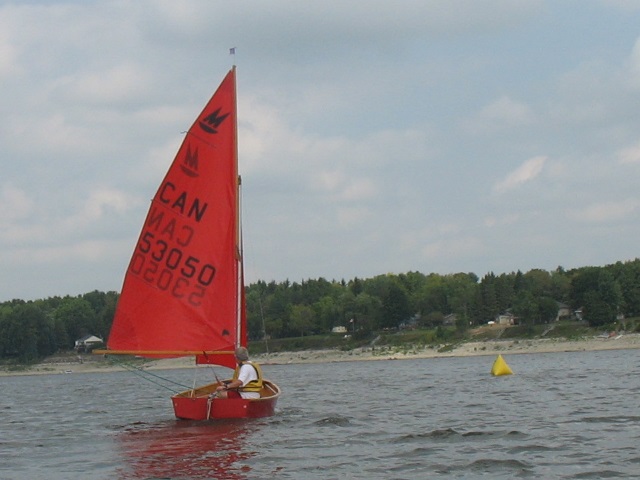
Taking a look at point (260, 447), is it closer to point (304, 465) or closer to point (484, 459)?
point (304, 465)

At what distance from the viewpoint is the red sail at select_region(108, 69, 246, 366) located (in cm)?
2811

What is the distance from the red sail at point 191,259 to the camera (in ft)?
92.2

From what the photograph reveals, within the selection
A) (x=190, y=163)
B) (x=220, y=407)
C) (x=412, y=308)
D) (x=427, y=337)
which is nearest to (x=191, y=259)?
(x=190, y=163)

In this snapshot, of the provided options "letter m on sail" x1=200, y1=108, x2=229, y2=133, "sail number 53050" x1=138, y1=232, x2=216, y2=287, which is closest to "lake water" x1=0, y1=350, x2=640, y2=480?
"sail number 53050" x1=138, y1=232, x2=216, y2=287

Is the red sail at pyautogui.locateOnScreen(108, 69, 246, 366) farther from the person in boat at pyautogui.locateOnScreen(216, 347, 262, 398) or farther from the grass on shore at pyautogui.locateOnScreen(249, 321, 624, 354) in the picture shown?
the grass on shore at pyautogui.locateOnScreen(249, 321, 624, 354)

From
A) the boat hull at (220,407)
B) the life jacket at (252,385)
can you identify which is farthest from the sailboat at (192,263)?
the life jacket at (252,385)

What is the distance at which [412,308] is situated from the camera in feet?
528

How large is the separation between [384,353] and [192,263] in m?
99.0

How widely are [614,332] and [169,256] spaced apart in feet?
314

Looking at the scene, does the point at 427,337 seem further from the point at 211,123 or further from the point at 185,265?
the point at 211,123

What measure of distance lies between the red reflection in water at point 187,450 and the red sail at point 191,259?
92.1 inches

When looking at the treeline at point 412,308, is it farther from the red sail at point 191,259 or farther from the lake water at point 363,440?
the red sail at point 191,259

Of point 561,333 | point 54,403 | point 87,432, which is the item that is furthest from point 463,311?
point 87,432

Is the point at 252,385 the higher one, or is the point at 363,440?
the point at 252,385
